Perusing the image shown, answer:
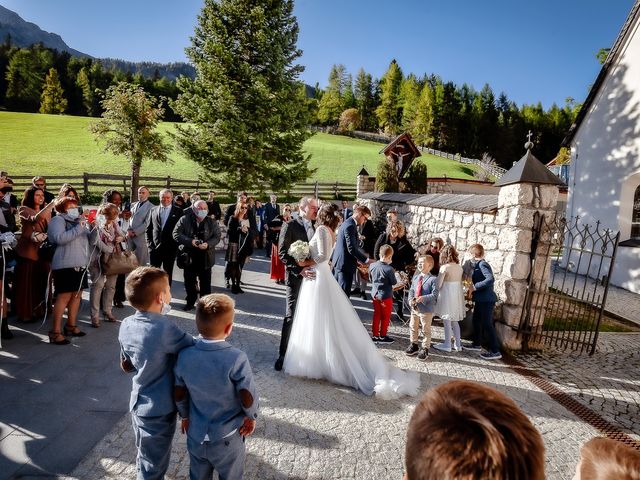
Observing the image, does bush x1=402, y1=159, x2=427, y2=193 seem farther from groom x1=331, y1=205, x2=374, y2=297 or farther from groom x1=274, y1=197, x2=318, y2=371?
groom x1=274, y1=197, x2=318, y2=371

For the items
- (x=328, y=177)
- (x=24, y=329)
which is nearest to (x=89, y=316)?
(x=24, y=329)

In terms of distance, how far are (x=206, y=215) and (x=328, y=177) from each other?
29.0m

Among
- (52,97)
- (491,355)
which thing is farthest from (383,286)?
(52,97)

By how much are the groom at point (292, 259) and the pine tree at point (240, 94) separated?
14.7m

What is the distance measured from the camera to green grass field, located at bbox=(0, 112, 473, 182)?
95.8 ft

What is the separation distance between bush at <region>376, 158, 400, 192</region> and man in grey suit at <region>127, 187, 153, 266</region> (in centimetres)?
1133

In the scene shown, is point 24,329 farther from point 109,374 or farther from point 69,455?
point 69,455

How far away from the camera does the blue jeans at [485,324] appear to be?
613cm

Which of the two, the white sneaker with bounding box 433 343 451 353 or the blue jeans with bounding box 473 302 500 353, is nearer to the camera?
the blue jeans with bounding box 473 302 500 353

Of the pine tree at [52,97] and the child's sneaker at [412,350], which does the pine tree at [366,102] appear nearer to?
the pine tree at [52,97]

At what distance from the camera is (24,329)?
590cm

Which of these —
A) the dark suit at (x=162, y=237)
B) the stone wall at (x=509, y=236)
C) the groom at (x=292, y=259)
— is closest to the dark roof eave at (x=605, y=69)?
the stone wall at (x=509, y=236)

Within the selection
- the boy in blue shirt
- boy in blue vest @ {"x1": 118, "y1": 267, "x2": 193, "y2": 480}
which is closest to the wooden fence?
the boy in blue shirt

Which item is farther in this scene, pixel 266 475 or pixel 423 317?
pixel 423 317
